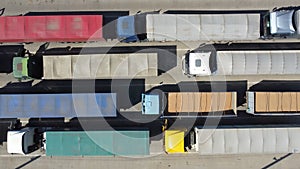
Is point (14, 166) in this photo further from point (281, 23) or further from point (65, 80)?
point (281, 23)

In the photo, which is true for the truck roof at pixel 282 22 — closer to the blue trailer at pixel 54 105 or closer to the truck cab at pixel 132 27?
the truck cab at pixel 132 27

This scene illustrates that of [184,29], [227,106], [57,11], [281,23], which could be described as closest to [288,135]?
[227,106]

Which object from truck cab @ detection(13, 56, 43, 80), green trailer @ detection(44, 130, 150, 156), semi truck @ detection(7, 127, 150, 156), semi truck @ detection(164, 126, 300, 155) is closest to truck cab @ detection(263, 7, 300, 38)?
semi truck @ detection(164, 126, 300, 155)

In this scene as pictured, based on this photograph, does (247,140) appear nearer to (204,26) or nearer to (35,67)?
(204,26)

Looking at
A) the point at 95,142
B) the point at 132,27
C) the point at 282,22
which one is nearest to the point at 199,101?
the point at 132,27

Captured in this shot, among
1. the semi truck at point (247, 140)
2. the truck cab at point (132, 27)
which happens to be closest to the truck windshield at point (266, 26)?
the semi truck at point (247, 140)

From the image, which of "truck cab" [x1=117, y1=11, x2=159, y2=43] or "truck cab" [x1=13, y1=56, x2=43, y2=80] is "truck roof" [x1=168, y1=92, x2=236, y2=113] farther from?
"truck cab" [x1=13, y1=56, x2=43, y2=80]

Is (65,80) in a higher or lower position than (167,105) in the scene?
higher
